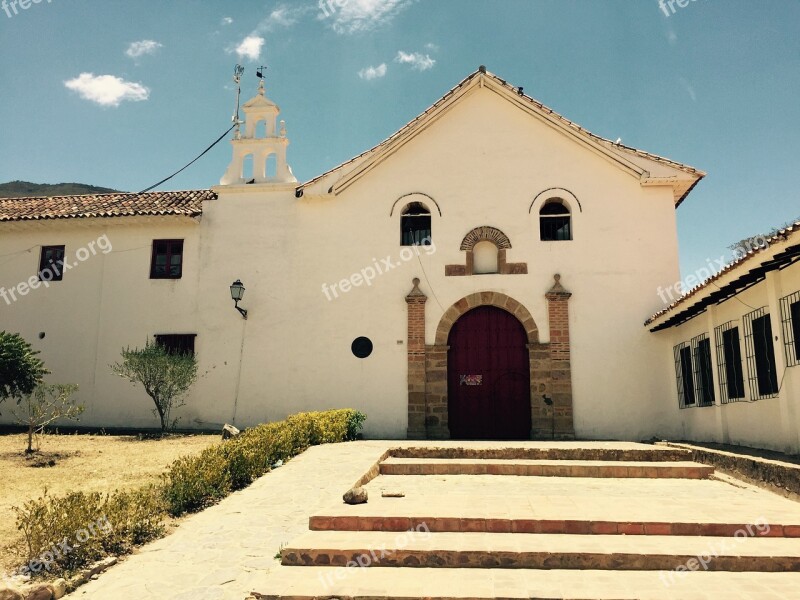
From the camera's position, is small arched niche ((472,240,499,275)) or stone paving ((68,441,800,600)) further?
small arched niche ((472,240,499,275))

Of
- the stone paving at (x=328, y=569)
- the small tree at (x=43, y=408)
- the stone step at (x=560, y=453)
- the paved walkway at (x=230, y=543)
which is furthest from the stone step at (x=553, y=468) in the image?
the small tree at (x=43, y=408)

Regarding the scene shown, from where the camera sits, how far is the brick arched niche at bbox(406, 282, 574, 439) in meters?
13.6

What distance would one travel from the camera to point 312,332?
48.3 feet

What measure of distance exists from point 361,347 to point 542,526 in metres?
8.73

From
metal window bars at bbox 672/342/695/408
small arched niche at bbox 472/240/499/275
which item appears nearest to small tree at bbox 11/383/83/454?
small arched niche at bbox 472/240/499/275

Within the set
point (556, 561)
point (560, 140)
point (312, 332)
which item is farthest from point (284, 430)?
point (560, 140)

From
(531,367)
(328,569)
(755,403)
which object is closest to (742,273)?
(755,403)

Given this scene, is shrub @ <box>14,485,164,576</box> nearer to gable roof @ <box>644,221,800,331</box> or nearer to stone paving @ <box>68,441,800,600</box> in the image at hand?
stone paving @ <box>68,441,800,600</box>

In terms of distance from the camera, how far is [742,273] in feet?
28.5

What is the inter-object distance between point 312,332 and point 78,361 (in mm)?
6141

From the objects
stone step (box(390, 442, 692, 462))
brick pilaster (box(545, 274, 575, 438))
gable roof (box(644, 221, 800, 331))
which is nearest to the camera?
gable roof (box(644, 221, 800, 331))

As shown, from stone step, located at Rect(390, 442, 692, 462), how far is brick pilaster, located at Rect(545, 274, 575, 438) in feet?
9.09

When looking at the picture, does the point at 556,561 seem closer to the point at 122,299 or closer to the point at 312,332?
the point at 312,332

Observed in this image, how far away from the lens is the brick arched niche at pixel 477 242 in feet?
46.9
